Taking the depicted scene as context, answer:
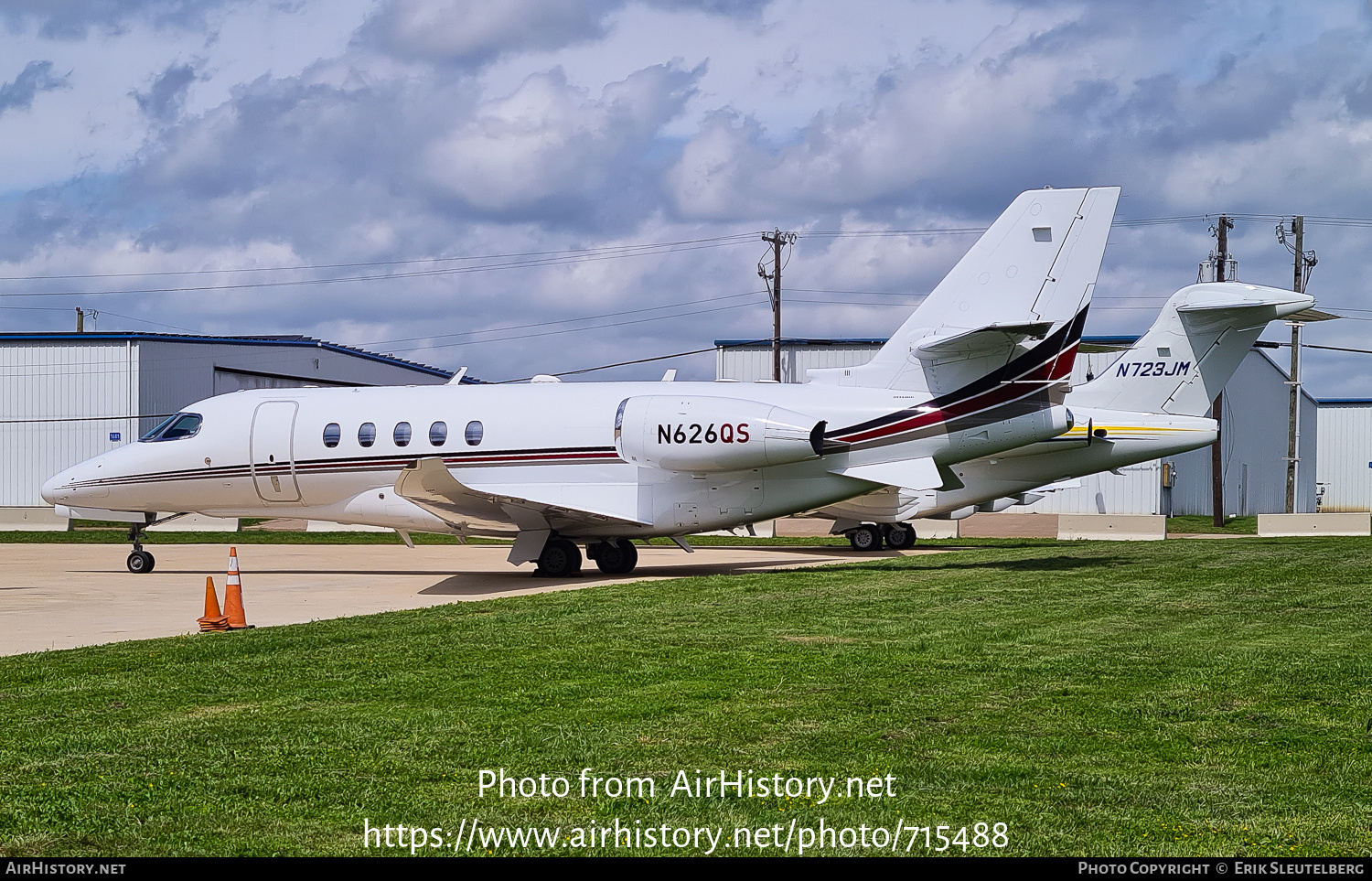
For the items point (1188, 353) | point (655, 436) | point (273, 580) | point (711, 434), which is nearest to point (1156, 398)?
point (1188, 353)

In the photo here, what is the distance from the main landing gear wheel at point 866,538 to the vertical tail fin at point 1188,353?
20.4 feet

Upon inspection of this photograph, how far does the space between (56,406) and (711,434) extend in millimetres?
35609

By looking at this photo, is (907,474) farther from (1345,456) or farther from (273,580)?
(1345,456)

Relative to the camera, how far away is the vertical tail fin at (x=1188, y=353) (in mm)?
25391

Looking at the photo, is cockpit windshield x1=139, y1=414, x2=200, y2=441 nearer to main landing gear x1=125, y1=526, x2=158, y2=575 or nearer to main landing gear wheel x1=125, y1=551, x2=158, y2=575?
main landing gear x1=125, y1=526, x2=158, y2=575

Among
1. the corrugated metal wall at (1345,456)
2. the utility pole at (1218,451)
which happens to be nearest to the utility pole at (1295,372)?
the utility pole at (1218,451)

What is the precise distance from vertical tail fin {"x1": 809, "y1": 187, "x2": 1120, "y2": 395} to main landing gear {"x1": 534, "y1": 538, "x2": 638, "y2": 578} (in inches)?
228

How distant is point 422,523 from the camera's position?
2253 centimetres

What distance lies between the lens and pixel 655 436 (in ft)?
69.9

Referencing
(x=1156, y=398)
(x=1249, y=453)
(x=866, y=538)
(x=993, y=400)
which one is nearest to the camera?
(x=993, y=400)

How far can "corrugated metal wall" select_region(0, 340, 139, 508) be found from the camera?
47312mm

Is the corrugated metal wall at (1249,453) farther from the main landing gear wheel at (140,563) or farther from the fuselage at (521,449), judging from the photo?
the main landing gear wheel at (140,563)

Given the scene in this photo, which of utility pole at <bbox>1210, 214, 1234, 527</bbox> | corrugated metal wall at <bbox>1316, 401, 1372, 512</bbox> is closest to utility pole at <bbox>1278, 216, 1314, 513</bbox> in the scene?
utility pole at <bbox>1210, 214, 1234, 527</bbox>
